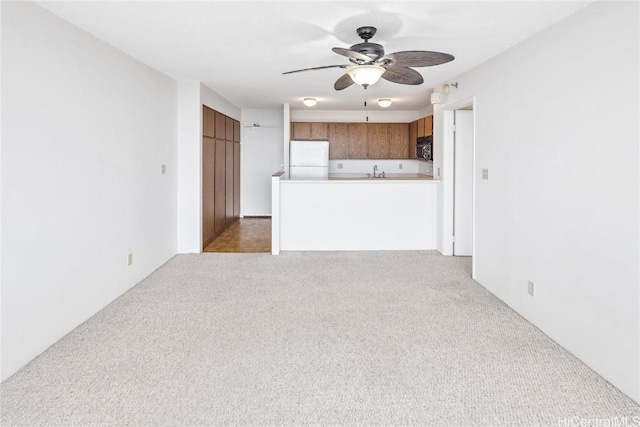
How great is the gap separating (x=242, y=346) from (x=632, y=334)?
2228 millimetres

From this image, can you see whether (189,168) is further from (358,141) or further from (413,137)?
(413,137)

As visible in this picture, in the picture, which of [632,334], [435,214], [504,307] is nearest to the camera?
[632,334]

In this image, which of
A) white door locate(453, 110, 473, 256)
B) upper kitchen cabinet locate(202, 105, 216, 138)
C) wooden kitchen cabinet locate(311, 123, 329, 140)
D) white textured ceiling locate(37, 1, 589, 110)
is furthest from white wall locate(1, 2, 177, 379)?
wooden kitchen cabinet locate(311, 123, 329, 140)

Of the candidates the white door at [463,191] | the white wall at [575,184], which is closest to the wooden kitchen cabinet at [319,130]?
the white door at [463,191]

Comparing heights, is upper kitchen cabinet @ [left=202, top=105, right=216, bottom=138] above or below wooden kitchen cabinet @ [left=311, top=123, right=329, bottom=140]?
below

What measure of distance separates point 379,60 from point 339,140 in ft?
17.2

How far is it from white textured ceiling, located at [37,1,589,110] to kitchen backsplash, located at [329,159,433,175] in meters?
3.99

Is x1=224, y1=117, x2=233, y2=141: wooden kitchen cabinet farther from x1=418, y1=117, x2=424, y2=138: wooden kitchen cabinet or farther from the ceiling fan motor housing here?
the ceiling fan motor housing

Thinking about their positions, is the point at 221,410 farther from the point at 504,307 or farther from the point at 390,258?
the point at 390,258

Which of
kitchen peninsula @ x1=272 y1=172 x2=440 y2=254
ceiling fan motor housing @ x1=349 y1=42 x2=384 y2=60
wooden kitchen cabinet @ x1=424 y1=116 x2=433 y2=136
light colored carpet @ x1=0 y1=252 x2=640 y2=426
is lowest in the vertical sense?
light colored carpet @ x1=0 y1=252 x2=640 y2=426

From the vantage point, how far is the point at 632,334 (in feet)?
7.32

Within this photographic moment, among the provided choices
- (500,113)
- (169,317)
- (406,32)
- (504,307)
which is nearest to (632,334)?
(504,307)

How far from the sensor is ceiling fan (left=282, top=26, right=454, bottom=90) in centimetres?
286

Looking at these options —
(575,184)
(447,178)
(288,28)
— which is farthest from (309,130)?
(575,184)
